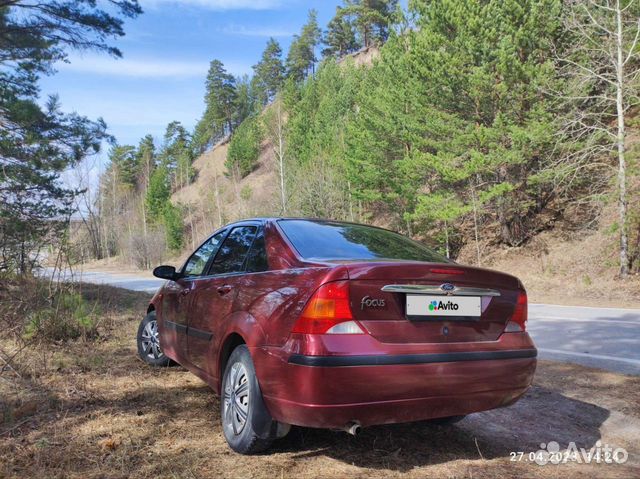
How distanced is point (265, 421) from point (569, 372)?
12.6ft

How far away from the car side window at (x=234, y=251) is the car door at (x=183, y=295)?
0.17 meters

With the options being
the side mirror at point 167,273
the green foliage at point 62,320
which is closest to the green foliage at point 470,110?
the green foliage at point 62,320

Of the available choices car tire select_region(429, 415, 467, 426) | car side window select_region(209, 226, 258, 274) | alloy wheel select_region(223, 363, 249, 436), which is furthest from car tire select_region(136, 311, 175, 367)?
car tire select_region(429, 415, 467, 426)

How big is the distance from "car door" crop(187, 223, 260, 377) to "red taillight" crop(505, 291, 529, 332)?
189 cm

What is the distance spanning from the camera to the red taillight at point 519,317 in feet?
10.4

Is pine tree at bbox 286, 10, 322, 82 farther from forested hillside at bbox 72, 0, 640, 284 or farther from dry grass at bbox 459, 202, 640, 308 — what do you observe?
dry grass at bbox 459, 202, 640, 308

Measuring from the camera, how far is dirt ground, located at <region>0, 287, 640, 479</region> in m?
2.86

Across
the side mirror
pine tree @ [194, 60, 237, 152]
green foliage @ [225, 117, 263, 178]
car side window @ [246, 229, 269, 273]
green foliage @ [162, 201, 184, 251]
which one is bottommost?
the side mirror

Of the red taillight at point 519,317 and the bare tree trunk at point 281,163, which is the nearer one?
the red taillight at point 519,317

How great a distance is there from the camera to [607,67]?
53.2 ft

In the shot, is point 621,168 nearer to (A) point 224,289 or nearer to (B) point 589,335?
(B) point 589,335

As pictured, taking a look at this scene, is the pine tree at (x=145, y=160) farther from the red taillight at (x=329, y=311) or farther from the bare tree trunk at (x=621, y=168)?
the red taillight at (x=329, y=311)

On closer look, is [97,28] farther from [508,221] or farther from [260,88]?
[260,88]

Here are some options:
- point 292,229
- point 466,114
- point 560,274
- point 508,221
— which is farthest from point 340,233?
point 508,221
